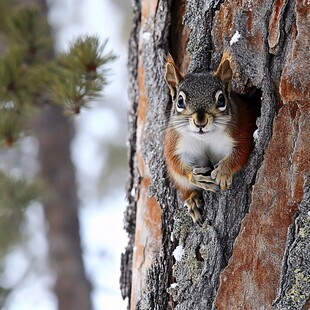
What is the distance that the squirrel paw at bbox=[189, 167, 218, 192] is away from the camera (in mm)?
1644

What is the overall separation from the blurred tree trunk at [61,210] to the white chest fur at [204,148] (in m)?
1.70

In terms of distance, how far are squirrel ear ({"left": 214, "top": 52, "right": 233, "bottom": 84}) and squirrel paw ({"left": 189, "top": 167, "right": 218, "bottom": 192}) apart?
0.24 metres

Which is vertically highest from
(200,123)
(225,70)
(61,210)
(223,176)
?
(225,70)

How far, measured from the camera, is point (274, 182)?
1.49 m

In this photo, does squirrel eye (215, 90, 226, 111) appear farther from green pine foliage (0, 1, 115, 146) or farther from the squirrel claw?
green pine foliage (0, 1, 115, 146)

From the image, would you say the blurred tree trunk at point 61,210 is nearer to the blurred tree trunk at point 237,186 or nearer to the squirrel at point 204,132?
the blurred tree trunk at point 237,186

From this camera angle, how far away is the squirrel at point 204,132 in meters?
1.62

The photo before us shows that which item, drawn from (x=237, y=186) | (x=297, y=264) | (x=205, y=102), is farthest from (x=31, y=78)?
(x=297, y=264)

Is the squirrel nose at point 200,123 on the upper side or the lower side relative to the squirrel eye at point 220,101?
lower

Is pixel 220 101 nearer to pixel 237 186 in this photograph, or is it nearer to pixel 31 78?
pixel 237 186

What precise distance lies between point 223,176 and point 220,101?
0.18 m

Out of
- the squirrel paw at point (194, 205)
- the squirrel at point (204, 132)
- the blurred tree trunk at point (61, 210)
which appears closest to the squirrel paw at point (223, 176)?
the squirrel at point (204, 132)

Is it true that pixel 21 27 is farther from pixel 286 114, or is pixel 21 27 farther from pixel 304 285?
pixel 304 285

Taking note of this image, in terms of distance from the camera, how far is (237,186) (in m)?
1.61
